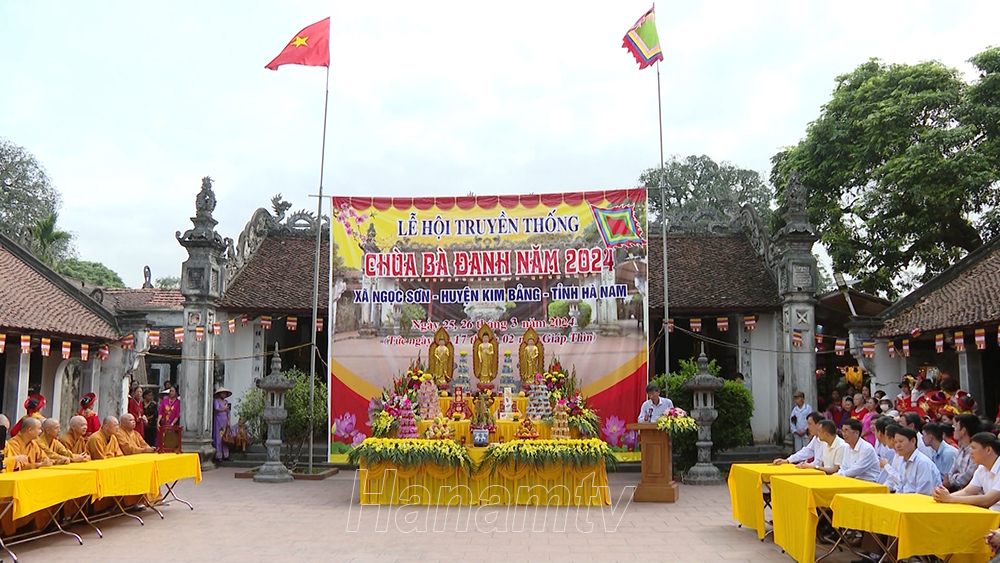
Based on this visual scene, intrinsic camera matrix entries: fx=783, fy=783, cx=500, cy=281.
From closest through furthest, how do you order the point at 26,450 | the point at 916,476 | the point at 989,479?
the point at 989,479
the point at 916,476
the point at 26,450

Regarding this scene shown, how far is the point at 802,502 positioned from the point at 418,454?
16.7ft

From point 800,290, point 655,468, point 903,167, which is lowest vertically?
point 655,468

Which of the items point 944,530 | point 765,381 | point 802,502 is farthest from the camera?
point 765,381

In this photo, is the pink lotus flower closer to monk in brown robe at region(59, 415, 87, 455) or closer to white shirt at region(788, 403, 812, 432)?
white shirt at region(788, 403, 812, 432)

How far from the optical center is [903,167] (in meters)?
16.3

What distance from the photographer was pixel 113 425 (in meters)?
9.37

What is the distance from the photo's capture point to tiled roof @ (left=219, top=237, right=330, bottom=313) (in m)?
15.6

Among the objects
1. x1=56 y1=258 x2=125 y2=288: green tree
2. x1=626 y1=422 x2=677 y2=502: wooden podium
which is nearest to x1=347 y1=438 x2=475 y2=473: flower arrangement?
x1=626 y1=422 x2=677 y2=502: wooden podium

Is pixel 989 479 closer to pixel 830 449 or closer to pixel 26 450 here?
pixel 830 449

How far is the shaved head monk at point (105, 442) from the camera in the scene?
8984mm

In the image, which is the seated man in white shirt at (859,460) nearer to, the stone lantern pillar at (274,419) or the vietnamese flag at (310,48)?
the stone lantern pillar at (274,419)

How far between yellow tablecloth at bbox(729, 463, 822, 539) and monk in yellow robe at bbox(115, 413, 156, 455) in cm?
718

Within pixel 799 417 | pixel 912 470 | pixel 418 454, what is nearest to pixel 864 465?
pixel 912 470

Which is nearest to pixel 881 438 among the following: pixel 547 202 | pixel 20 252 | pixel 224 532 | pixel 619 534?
pixel 619 534
